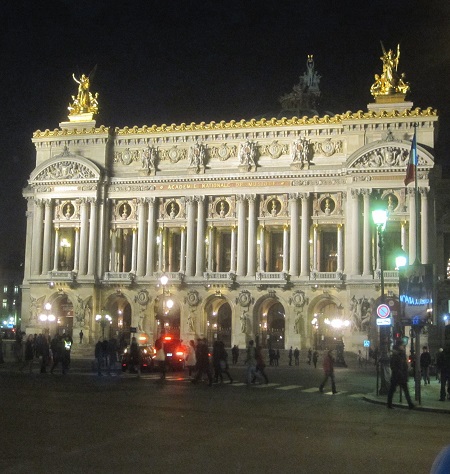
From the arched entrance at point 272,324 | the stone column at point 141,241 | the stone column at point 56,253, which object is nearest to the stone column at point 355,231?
the arched entrance at point 272,324

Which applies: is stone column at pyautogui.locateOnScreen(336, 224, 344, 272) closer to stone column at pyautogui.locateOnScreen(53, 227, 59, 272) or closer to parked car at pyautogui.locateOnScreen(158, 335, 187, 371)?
parked car at pyautogui.locateOnScreen(158, 335, 187, 371)

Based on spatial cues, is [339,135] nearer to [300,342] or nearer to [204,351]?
[300,342]

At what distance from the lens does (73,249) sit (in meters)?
75.4

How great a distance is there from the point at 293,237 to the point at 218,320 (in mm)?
10901

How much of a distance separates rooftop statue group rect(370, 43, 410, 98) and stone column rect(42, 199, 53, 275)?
3122 centimetres

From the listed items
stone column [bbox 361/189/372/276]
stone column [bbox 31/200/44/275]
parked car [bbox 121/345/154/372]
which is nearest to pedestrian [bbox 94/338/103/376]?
parked car [bbox 121/345/154/372]

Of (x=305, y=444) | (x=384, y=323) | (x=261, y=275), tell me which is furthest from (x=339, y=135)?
(x=305, y=444)

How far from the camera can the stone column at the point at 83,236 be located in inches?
2857

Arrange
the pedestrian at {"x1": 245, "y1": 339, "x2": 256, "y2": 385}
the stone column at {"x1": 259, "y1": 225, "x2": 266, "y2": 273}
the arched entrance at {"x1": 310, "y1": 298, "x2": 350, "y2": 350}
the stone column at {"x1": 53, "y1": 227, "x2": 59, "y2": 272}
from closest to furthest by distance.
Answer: the pedestrian at {"x1": 245, "y1": 339, "x2": 256, "y2": 385}, the arched entrance at {"x1": 310, "y1": 298, "x2": 350, "y2": 350}, the stone column at {"x1": 259, "y1": 225, "x2": 266, "y2": 273}, the stone column at {"x1": 53, "y1": 227, "x2": 59, "y2": 272}

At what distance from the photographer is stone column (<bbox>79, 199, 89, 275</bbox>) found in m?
72.6

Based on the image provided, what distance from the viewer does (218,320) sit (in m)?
Result: 72.8

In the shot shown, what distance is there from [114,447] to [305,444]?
12.4 ft

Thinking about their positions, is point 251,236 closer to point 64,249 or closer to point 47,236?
point 64,249

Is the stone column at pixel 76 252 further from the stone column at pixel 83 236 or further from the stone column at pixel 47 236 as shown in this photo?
the stone column at pixel 47 236
